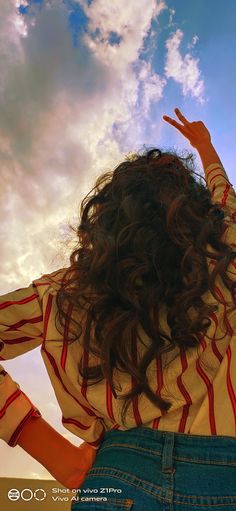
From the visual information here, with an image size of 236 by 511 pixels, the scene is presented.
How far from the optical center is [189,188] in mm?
1196

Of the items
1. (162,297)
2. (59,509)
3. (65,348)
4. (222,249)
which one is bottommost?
(59,509)

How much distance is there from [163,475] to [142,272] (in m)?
0.45

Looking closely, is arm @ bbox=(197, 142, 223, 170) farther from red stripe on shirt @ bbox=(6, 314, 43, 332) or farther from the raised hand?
red stripe on shirt @ bbox=(6, 314, 43, 332)

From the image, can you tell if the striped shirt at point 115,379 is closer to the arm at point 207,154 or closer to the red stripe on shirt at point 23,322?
the red stripe on shirt at point 23,322

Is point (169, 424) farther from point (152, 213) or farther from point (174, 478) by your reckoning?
point (152, 213)

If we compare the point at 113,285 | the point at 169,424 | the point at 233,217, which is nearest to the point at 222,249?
the point at 233,217

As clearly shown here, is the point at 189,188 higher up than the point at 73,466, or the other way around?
the point at 189,188

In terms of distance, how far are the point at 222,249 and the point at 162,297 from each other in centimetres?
22

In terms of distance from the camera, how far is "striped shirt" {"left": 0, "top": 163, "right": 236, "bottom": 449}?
3.03ft

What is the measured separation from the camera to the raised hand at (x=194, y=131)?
1876 millimetres

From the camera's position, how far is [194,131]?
1916 mm

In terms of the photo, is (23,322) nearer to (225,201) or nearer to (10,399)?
(10,399)

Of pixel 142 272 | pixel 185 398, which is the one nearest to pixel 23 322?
pixel 142 272

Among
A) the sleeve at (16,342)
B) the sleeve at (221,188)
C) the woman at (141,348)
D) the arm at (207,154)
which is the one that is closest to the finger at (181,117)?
the arm at (207,154)
